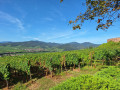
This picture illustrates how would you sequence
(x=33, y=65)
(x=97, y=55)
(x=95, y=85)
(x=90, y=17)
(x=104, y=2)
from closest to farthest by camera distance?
(x=95, y=85) < (x=104, y=2) < (x=90, y=17) < (x=33, y=65) < (x=97, y=55)

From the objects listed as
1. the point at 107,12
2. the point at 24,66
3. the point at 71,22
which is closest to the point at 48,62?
the point at 24,66

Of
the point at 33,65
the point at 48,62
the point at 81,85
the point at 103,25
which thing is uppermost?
the point at 103,25

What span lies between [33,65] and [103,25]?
1075 centimetres

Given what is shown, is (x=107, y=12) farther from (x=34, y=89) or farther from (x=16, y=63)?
(x=16, y=63)

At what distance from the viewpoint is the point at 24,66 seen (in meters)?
8.66

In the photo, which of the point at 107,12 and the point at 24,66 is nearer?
the point at 107,12

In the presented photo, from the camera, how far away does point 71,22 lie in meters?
5.71

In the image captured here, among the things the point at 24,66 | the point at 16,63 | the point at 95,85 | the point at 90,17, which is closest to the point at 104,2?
the point at 90,17

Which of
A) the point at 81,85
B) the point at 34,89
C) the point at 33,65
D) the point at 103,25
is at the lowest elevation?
the point at 34,89

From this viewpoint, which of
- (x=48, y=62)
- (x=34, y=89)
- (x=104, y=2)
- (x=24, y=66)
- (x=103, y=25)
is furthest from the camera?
(x=48, y=62)

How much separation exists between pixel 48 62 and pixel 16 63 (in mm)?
4055

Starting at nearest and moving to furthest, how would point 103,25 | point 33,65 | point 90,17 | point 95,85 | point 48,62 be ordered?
point 95,85, point 103,25, point 90,17, point 48,62, point 33,65

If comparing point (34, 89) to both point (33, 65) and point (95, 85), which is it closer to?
point (33, 65)

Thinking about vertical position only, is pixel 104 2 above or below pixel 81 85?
above
